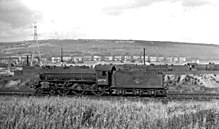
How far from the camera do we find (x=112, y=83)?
24172 millimetres

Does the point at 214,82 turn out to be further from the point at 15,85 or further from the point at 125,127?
the point at 125,127

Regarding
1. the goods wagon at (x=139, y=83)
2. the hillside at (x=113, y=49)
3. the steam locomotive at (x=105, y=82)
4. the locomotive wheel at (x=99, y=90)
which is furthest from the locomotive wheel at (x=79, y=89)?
the hillside at (x=113, y=49)

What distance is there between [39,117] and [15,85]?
28970mm

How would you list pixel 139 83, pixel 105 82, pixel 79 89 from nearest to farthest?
pixel 105 82 → pixel 139 83 → pixel 79 89

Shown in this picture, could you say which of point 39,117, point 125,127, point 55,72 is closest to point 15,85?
point 55,72

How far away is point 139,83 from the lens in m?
24.0

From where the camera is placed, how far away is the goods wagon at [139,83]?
945 inches

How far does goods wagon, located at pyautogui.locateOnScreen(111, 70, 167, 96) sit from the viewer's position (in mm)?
24000

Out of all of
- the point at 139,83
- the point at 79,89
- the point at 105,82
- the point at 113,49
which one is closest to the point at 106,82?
the point at 105,82

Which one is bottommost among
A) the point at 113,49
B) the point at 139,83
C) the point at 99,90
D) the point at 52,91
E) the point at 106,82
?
the point at 52,91

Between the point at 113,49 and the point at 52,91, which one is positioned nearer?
the point at 52,91

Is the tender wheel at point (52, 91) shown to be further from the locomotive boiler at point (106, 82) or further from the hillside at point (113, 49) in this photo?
the hillside at point (113, 49)

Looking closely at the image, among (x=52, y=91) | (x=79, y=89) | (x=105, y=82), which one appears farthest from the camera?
(x=52, y=91)

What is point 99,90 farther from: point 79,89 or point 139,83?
point 139,83
